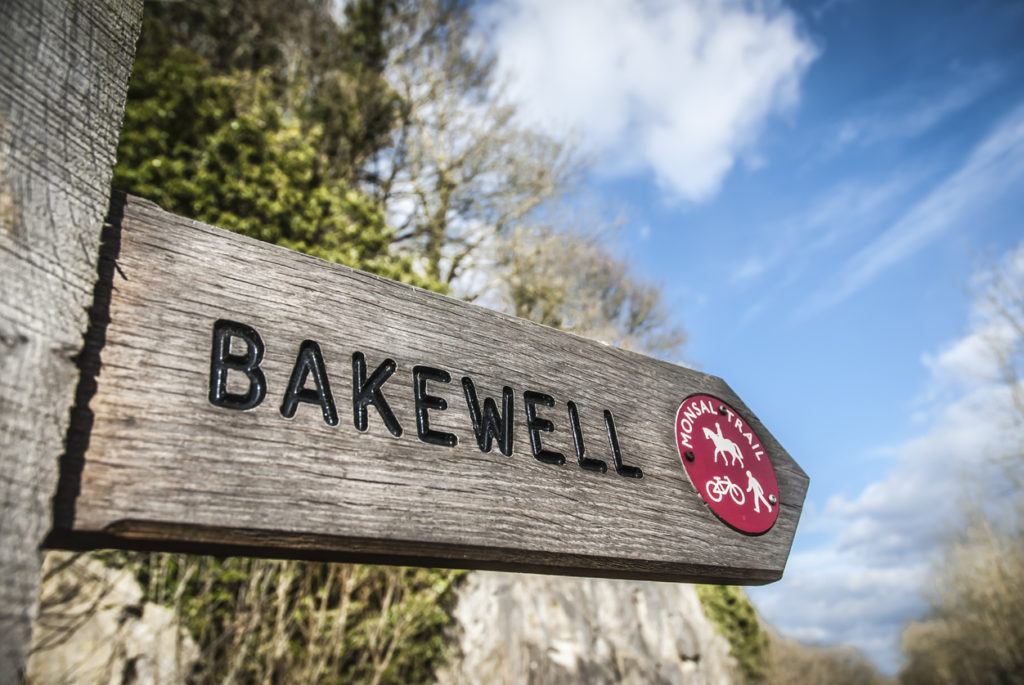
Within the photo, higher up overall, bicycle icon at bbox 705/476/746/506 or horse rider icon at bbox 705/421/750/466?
horse rider icon at bbox 705/421/750/466

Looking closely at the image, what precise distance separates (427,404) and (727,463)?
2.09 ft

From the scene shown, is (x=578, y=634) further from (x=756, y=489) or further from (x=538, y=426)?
(x=538, y=426)

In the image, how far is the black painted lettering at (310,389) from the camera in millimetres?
715

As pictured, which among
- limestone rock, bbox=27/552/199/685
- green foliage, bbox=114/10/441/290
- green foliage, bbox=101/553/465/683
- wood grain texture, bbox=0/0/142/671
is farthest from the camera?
green foliage, bbox=114/10/441/290

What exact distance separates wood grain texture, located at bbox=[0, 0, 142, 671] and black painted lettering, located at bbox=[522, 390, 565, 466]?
575mm

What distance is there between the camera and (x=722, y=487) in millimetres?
1095

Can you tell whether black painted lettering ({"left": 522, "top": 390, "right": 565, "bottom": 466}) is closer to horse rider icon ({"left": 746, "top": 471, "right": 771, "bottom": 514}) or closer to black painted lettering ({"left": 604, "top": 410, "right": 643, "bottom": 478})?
black painted lettering ({"left": 604, "top": 410, "right": 643, "bottom": 478})

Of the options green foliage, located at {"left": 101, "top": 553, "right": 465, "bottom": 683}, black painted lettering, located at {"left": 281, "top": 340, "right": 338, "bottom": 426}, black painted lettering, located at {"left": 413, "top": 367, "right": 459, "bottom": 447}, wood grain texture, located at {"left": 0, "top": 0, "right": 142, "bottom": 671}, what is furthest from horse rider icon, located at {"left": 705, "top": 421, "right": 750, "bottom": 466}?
green foliage, located at {"left": 101, "top": 553, "right": 465, "bottom": 683}

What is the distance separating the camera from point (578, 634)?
624 cm

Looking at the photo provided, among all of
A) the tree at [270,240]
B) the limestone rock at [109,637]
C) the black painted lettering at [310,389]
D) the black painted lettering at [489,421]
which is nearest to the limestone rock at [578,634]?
the tree at [270,240]

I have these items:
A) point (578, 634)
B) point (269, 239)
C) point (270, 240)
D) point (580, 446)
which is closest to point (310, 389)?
point (580, 446)

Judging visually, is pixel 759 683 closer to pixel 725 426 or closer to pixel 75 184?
pixel 725 426

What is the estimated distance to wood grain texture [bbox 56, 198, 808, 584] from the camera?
614 millimetres

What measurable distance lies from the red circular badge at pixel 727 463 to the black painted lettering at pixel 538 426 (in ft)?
0.95
